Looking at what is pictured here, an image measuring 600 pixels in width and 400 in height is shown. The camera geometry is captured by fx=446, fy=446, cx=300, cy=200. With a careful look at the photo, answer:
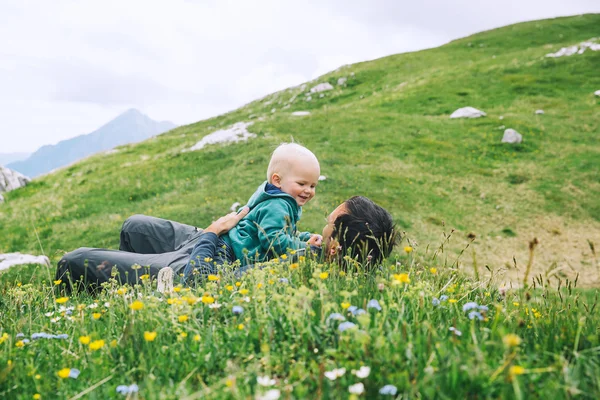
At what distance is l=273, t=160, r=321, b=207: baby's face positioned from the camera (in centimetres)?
624

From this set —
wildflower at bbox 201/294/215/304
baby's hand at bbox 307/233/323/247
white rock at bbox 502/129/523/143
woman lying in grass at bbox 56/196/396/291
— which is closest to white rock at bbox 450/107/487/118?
white rock at bbox 502/129/523/143

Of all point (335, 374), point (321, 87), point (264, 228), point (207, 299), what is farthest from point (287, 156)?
point (321, 87)

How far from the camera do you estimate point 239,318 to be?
9.80ft

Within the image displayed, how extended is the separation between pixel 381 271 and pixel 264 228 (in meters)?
2.00

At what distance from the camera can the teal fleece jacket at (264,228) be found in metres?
5.60

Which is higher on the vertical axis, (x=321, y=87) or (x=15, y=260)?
(x=321, y=87)

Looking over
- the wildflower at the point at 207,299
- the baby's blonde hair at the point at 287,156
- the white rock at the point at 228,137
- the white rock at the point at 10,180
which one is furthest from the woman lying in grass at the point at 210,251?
the white rock at the point at 10,180

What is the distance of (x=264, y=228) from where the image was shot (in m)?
5.62

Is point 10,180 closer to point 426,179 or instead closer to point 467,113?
point 426,179

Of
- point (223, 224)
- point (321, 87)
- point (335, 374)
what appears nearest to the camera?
point (335, 374)

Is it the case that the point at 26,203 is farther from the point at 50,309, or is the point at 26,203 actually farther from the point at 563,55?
the point at 563,55

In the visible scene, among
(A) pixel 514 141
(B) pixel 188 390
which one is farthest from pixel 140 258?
(A) pixel 514 141

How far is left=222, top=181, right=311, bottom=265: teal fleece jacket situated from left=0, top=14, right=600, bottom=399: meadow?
114 cm

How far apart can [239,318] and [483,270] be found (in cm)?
1231
